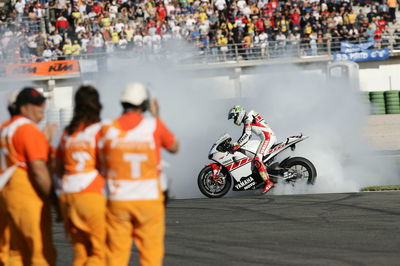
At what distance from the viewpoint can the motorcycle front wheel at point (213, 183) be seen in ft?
44.5

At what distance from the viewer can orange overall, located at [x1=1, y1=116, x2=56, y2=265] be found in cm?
576

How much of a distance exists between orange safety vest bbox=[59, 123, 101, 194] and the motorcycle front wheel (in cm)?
793

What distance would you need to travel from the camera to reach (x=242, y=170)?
13.6 metres

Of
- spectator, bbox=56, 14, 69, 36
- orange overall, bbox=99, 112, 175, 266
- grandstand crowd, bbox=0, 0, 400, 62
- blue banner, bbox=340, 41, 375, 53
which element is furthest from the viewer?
spectator, bbox=56, 14, 69, 36

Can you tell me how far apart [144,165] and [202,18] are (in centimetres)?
2316

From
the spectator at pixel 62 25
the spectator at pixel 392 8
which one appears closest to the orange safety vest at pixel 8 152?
the spectator at pixel 62 25

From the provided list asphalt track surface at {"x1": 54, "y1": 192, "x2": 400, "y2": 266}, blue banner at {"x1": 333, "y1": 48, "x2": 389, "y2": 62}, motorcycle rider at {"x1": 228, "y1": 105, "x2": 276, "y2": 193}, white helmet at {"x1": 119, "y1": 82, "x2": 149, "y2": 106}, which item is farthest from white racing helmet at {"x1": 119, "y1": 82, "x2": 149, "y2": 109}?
blue banner at {"x1": 333, "y1": 48, "x2": 389, "y2": 62}

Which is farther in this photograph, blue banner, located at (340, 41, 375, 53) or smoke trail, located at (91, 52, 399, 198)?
blue banner, located at (340, 41, 375, 53)

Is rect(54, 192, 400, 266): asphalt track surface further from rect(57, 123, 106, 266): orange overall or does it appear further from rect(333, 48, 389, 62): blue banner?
rect(333, 48, 389, 62): blue banner

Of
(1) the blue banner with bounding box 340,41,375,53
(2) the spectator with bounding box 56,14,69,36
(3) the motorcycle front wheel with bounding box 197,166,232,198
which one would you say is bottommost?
(3) the motorcycle front wheel with bounding box 197,166,232,198

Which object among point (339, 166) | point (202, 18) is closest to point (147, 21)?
point (202, 18)

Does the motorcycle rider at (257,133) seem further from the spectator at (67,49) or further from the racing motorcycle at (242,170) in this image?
the spectator at (67,49)

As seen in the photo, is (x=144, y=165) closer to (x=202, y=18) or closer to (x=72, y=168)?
(x=72, y=168)

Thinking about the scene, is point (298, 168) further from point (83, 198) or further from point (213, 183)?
point (83, 198)
